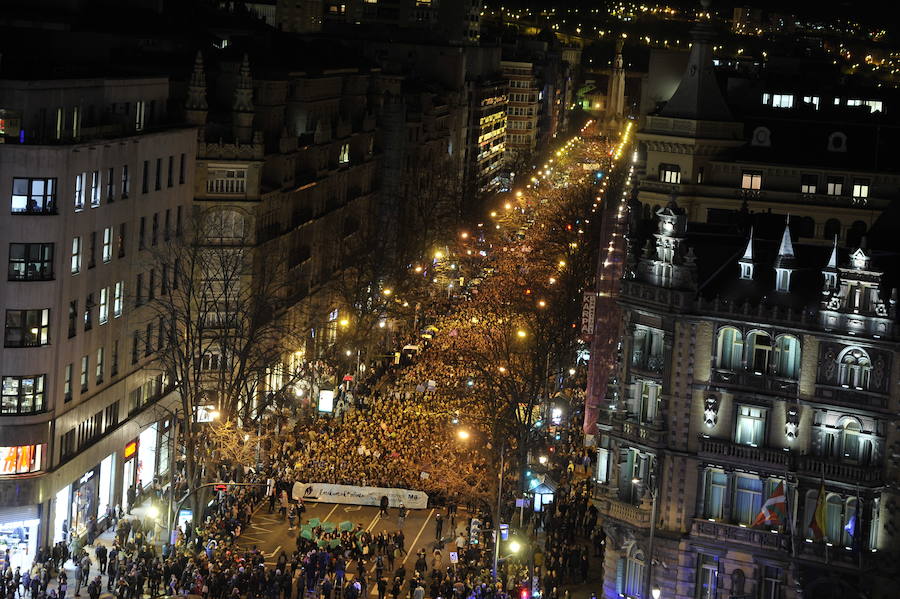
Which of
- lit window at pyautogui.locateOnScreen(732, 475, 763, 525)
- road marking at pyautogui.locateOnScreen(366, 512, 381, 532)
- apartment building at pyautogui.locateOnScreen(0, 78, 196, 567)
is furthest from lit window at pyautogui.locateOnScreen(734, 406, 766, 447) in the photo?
apartment building at pyautogui.locateOnScreen(0, 78, 196, 567)

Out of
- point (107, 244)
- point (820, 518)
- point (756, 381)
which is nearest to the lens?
point (820, 518)

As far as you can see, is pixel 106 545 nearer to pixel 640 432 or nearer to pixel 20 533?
pixel 20 533

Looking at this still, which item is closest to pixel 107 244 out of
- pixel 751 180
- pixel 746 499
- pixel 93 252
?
pixel 93 252

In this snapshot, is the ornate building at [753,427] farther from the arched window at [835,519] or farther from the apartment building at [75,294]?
the apartment building at [75,294]

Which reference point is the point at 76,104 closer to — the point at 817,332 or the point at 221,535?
the point at 221,535

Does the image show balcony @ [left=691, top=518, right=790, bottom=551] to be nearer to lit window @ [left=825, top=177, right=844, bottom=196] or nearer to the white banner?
the white banner

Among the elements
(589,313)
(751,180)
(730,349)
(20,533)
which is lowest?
(20,533)

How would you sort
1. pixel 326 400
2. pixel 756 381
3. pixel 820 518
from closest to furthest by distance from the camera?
pixel 820 518 → pixel 756 381 → pixel 326 400
